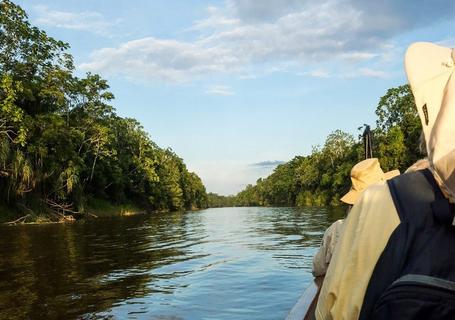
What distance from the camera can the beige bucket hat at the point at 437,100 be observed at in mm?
967

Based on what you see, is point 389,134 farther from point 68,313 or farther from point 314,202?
point 68,313

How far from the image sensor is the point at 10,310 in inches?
271

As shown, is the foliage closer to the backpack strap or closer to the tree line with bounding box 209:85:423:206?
the tree line with bounding box 209:85:423:206

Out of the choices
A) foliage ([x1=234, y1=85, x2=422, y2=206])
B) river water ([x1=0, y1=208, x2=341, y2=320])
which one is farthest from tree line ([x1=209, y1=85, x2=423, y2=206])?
river water ([x1=0, y1=208, x2=341, y2=320])

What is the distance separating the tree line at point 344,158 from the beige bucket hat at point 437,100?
23.9 metres

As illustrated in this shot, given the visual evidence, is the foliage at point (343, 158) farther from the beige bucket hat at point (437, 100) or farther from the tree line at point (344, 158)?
the beige bucket hat at point (437, 100)

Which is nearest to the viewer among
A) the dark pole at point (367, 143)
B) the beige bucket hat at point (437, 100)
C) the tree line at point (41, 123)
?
the beige bucket hat at point (437, 100)

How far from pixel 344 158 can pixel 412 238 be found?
8447cm

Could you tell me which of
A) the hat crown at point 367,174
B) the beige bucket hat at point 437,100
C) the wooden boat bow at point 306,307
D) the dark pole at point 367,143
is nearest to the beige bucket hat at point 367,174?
the hat crown at point 367,174

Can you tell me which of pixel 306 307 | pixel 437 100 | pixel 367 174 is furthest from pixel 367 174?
pixel 437 100

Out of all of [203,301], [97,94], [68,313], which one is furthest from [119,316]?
[97,94]

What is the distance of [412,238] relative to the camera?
101 centimetres

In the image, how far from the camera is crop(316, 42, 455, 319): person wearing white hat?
0.98 metres

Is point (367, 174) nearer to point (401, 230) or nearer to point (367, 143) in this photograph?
point (401, 230)
